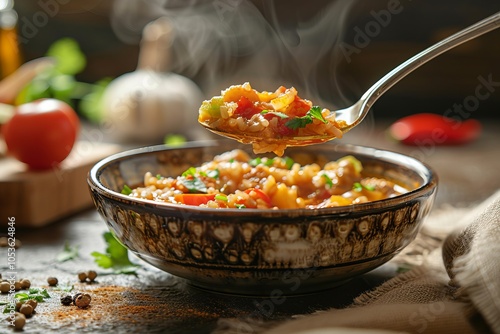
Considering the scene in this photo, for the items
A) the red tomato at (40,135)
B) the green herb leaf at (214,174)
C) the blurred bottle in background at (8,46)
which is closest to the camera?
the green herb leaf at (214,174)

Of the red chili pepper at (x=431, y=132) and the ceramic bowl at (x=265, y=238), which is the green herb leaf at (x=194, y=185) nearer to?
the ceramic bowl at (x=265, y=238)

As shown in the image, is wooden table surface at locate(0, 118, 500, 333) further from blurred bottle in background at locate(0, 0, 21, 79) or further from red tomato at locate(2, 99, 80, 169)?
blurred bottle in background at locate(0, 0, 21, 79)

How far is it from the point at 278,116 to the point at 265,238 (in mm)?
494

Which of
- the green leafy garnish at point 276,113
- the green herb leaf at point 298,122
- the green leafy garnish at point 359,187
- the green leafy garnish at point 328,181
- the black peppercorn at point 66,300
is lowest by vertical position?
the black peppercorn at point 66,300

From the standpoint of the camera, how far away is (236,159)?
2.36 metres

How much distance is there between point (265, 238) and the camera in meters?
1.68

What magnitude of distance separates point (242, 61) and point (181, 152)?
346cm

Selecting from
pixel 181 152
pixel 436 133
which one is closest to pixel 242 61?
pixel 436 133

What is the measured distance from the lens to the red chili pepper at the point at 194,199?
1.97m

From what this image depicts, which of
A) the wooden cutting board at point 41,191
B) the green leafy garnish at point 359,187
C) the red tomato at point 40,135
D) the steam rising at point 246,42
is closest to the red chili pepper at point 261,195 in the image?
the green leafy garnish at point 359,187

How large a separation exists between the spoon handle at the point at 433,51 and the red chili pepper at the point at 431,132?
2.16 metres

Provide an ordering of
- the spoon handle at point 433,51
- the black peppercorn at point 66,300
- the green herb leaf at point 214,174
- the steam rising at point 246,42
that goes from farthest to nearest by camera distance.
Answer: the steam rising at point 246,42 → the green herb leaf at point 214,174 → the spoon handle at point 433,51 → the black peppercorn at point 66,300

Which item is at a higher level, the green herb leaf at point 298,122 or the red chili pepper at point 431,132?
the green herb leaf at point 298,122

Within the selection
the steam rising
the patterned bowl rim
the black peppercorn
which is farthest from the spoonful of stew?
the steam rising
